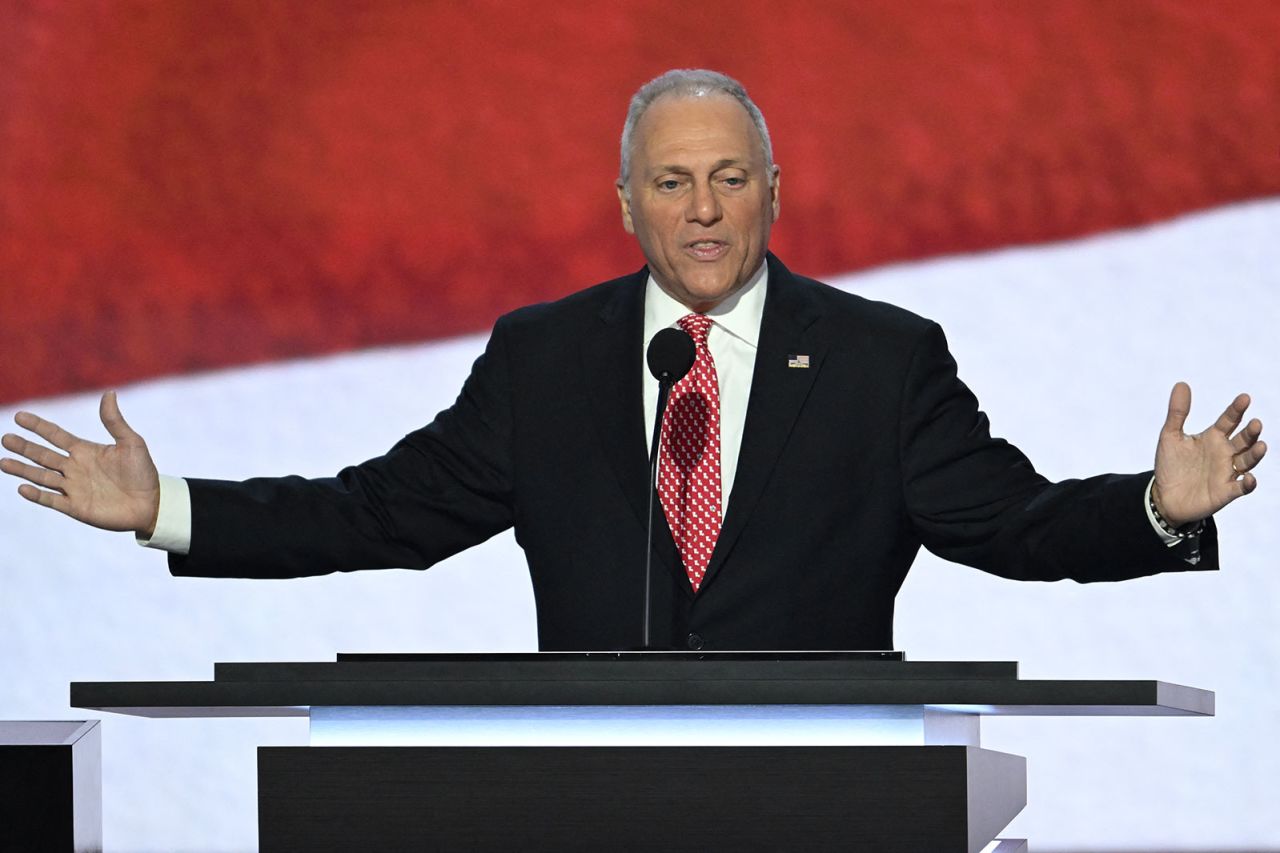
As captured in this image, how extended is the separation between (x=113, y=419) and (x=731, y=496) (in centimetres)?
75

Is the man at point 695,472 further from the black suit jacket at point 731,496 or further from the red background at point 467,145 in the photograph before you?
the red background at point 467,145

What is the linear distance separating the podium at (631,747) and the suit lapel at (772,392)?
2.15 ft

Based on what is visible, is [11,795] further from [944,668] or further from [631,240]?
[631,240]

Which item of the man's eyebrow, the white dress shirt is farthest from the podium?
the man's eyebrow

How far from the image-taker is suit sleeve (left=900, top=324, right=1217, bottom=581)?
2.06m

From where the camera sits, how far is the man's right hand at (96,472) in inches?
80.6

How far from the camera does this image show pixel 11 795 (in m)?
1.77

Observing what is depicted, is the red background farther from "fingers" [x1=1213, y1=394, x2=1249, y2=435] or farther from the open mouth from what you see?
"fingers" [x1=1213, y1=394, x2=1249, y2=435]

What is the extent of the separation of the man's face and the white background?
1444 mm

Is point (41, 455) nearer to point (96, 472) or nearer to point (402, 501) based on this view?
point (96, 472)

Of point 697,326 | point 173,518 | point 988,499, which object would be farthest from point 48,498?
point 988,499

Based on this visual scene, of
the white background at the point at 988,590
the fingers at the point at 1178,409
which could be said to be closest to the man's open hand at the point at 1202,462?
the fingers at the point at 1178,409

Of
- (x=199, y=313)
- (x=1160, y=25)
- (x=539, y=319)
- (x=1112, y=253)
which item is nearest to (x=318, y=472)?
(x=199, y=313)

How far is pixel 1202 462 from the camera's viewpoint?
1.86 meters
